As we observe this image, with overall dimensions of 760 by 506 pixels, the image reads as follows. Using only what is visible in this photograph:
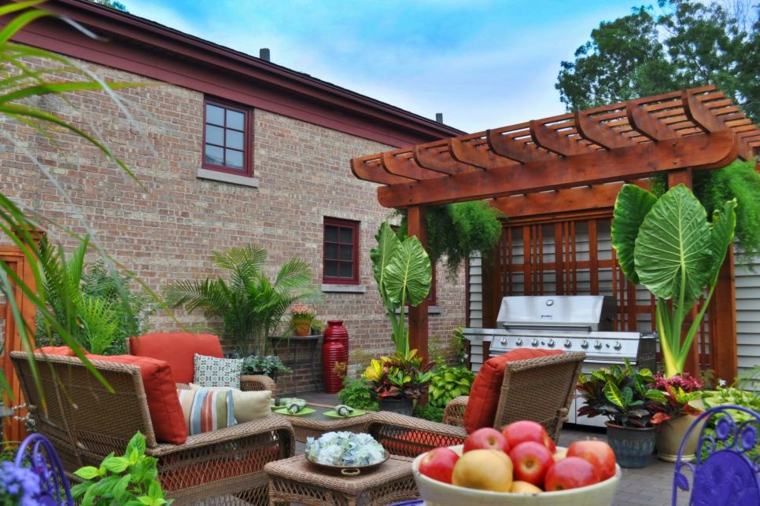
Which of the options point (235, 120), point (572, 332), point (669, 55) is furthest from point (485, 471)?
point (669, 55)

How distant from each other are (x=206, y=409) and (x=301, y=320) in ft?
20.1

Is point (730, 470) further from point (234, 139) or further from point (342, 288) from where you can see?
point (342, 288)

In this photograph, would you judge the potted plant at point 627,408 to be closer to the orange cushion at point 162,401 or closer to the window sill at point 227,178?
the orange cushion at point 162,401

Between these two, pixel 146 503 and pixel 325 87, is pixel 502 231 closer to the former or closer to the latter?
pixel 325 87

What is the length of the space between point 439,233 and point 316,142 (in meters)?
3.33

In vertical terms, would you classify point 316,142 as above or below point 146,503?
above

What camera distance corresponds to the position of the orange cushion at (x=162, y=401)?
3.16 metres

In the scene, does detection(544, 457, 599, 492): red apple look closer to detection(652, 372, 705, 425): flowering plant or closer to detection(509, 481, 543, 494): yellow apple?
detection(509, 481, 543, 494): yellow apple

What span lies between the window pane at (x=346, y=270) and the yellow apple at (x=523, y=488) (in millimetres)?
9710

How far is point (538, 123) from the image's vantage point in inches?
239

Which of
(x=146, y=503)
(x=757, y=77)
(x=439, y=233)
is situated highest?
(x=757, y=77)

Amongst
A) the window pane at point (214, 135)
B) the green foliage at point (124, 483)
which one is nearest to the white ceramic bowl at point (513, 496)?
the green foliage at point (124, 483)

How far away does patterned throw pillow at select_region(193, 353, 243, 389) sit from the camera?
5957 mm

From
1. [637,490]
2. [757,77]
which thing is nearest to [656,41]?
[757,77]
